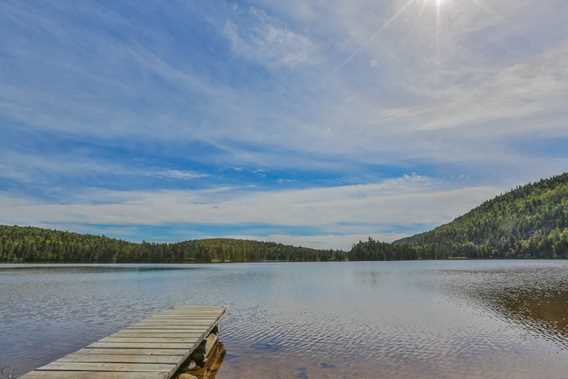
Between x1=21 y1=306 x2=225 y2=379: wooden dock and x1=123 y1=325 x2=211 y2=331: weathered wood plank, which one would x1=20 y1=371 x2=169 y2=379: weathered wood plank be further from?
x1=123 y1=325 x2=211 y2=331: weathered wood plank

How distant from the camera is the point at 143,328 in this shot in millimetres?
17609

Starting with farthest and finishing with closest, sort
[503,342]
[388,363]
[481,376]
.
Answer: [503,342] < [388,363] < [481,376]

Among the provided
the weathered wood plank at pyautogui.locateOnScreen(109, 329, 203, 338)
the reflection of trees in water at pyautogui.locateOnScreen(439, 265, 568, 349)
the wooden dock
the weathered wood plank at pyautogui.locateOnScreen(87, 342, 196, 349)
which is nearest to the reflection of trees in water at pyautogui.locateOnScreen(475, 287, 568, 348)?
the reflection of trees in water at pyautogui.locateOnScreen(439, 265, 568, 349)

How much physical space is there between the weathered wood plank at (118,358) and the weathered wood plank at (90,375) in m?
1.15

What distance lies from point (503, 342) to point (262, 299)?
23.9m

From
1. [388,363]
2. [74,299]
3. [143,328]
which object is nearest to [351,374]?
[388,363]

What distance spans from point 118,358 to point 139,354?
0.72 meters

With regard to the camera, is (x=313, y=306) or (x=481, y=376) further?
(x=313, y=306)

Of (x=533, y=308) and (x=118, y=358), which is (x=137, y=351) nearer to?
(x=118, y=358)

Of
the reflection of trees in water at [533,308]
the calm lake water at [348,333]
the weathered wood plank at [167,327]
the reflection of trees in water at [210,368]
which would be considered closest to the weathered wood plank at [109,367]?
the reflection of trees in water at [210,368]

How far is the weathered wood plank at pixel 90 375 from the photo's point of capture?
412 inches

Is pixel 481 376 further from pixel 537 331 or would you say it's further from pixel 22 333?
pixel 22 333

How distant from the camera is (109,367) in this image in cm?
1138

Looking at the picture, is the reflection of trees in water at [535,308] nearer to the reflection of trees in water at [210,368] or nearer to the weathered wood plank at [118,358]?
the reflection of trees in water at [210,368]
